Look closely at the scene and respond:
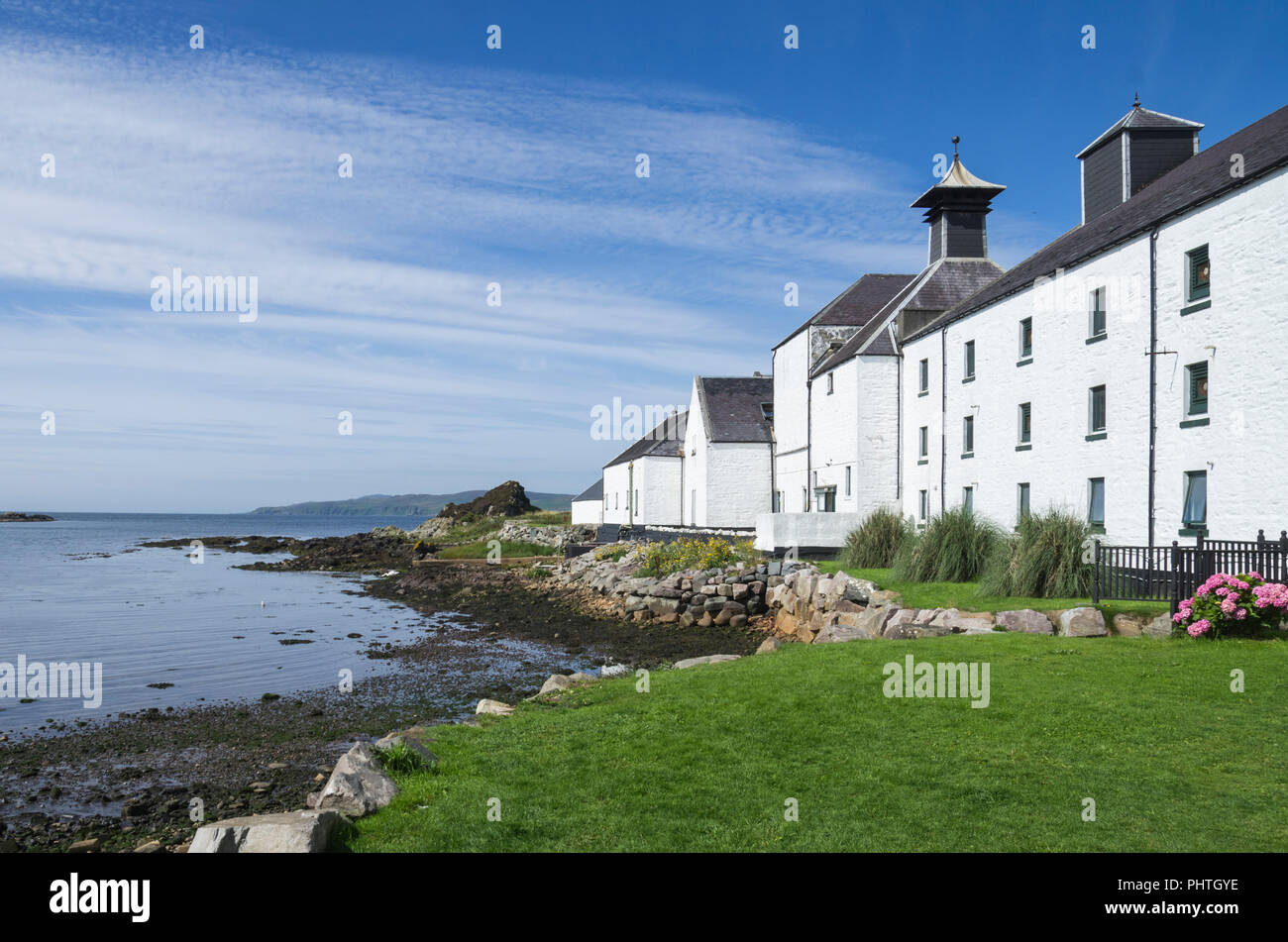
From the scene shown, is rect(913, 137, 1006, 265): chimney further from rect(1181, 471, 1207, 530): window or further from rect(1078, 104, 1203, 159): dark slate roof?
rect(1181, 471, 1207, 530): window

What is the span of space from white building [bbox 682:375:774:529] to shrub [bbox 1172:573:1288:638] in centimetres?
3209

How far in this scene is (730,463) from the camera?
48.2 meters

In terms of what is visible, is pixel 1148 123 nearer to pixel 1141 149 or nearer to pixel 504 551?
pixel 1141 149

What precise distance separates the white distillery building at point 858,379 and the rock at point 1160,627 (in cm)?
1871

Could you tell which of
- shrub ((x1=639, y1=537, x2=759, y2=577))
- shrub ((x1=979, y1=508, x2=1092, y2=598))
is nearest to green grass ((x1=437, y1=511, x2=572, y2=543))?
shrub ((x1=639, y1=537, x2=759, y2=577))

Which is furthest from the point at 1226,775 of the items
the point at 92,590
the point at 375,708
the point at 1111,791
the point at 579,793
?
the point at 92,590

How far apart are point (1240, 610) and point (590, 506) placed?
58.1 metres

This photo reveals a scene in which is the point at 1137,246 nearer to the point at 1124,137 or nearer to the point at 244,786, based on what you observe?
the point at 1124,137

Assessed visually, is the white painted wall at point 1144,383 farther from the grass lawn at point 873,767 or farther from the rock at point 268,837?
the rock at point 268,837

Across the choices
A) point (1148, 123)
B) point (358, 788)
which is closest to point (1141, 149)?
point (1148, 123)

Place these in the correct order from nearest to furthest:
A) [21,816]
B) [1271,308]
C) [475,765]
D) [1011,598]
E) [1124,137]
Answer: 1. [475,765]
2. [21,816]
3. [1271,308]
4. [1011,598]
5. [1124,137]

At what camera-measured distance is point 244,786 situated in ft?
39.0

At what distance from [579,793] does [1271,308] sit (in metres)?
17.3

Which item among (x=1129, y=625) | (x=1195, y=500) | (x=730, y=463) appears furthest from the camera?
(x=730, y=463)
